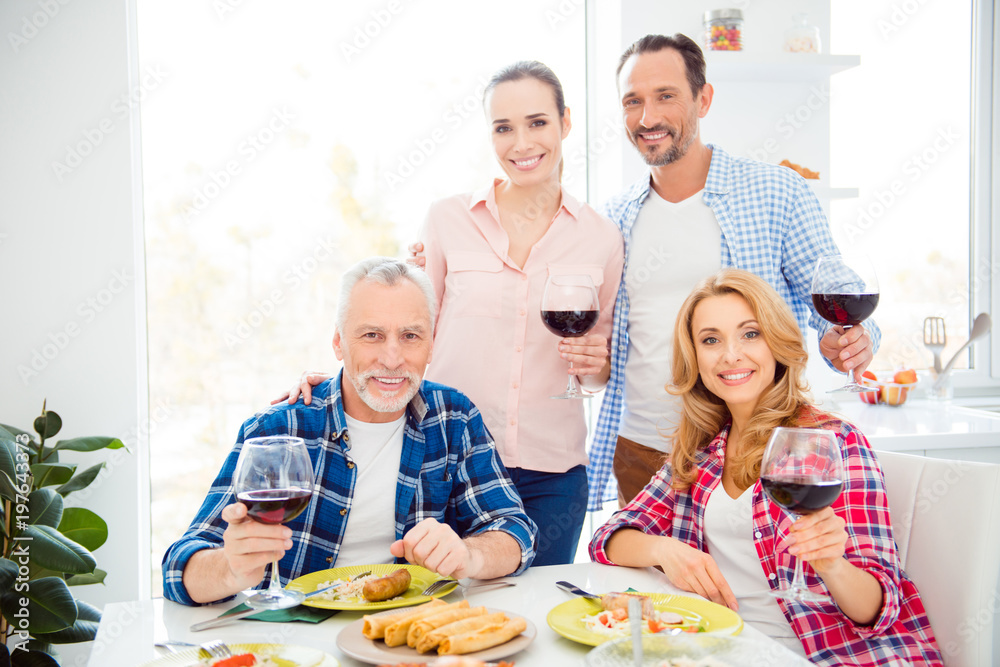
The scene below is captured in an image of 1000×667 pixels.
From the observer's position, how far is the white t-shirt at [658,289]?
2223 mm

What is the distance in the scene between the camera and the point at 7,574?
2.11 m

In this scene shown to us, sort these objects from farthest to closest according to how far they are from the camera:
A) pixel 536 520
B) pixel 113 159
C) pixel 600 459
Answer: pixel 113 159
pixel 600 459
pixel 536 520

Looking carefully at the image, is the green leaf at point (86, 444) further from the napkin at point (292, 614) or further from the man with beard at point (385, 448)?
the napkin at point (292, 614)

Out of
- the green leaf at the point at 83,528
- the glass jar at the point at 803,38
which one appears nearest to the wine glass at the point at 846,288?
the glass jar at the point at 803,38

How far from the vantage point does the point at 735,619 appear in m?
1.16

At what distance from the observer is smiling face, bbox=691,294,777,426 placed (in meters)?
1.69

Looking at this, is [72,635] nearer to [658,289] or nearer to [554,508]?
[554,508]

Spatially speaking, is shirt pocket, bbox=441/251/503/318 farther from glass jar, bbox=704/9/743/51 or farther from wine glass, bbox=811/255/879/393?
glass jar, bbox=704/9/743/51

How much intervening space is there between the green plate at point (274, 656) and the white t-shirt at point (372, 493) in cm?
58

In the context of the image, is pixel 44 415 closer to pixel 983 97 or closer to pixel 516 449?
pixel 516 449

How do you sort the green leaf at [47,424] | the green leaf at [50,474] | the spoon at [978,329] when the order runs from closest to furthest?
the green leaf at [50,474]
the green leaf at [47,424]
the spoon at [978,329]

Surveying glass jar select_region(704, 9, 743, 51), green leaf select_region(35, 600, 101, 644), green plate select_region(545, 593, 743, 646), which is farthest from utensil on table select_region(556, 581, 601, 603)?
glass jar select_region(704, 9, 743, 51)

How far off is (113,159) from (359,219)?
892 millimetres

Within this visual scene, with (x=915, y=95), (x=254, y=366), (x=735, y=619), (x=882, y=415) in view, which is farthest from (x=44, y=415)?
(x=915, y=95)
